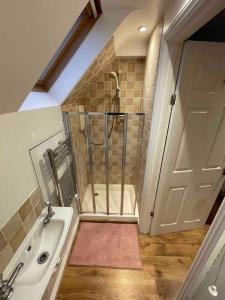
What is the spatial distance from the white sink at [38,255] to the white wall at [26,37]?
82cm

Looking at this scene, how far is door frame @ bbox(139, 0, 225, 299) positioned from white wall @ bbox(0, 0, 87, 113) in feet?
1.94

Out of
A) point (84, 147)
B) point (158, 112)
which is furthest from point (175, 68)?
point (84, 147)

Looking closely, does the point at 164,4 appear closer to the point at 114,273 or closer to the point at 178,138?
the point at 178,138

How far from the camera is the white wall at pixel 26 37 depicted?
41 cm

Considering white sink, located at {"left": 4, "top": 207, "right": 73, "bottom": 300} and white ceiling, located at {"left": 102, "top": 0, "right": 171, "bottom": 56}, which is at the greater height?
white ceiling, located at {"left": 102, "top": 0, "right": 171, "bottom": 56}

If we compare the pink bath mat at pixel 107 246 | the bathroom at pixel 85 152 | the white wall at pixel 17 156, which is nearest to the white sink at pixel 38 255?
the bathroom at pixel 85 152

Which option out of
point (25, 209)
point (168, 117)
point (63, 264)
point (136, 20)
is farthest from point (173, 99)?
point (63, 264)

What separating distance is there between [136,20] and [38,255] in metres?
1.94

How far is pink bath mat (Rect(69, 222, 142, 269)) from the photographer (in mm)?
1537

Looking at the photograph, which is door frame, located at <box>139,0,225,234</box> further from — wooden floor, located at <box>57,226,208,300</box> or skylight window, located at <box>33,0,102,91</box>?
skylight window, located at <box>33,0,102,91</box>

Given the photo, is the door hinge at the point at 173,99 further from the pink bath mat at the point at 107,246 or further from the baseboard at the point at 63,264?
the baseboard at the point at 63,264

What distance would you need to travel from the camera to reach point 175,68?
1093 millimetres

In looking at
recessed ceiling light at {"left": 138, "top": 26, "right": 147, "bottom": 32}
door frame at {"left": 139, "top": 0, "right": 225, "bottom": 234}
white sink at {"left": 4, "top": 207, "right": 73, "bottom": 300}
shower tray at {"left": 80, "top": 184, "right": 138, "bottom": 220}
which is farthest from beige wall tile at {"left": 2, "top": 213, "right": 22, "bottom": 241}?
recessed ceiling light at {"left": 138, "top": 26, "right": 147, "bottom": 32}

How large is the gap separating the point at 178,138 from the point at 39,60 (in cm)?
116
